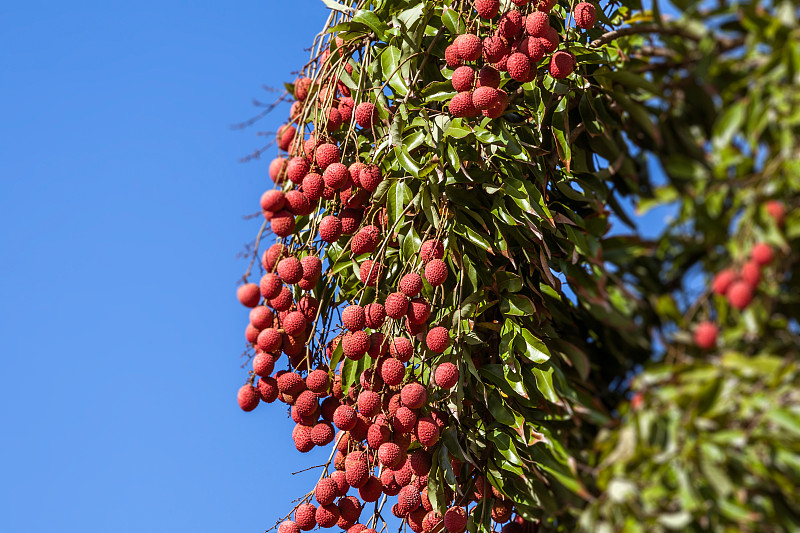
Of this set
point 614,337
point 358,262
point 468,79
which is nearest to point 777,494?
point 614,337

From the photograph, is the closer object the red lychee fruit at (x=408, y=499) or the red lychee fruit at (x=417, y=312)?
the red lychee fruit at (x=417, y=312)

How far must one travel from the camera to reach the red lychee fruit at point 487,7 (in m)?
1.02

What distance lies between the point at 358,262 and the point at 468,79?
31 centimetres

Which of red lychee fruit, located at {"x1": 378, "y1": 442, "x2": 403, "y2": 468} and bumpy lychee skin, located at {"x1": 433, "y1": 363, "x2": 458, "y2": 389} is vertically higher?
bumpy lychee skin, located at {"x1": 433, "y1": 363, "x2": 458, "y2": 389}

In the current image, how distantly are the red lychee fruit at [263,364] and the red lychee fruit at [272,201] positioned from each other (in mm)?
180

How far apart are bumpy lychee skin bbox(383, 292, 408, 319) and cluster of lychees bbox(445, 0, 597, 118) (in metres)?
0.22

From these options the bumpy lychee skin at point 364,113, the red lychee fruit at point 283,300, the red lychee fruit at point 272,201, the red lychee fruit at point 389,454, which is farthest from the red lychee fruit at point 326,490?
the bumpy lychee skin at point 364,113

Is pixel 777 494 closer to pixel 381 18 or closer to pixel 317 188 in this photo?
pixel 317 188

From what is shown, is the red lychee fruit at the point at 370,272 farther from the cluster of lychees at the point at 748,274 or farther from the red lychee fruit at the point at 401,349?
the cluster of lychees at the point at 748,274

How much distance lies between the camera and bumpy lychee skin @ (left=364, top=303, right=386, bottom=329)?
40.6 inches

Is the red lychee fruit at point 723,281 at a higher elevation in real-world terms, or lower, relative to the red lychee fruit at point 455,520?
higher

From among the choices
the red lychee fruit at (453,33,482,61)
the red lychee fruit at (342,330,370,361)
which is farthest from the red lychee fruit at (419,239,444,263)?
the red lychee fruit at (453,33,482,61)

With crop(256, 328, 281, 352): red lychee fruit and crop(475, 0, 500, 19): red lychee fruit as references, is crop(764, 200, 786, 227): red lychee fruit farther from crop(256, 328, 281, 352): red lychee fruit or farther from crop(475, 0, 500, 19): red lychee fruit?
crop(256, 328, 281, 352): red lychee fruit

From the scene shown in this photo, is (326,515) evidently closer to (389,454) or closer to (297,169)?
(389,454)
